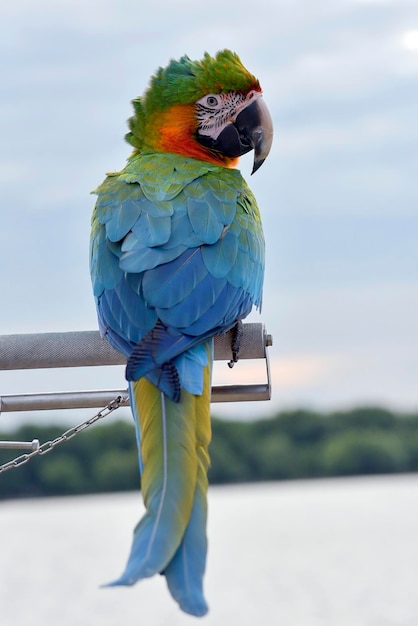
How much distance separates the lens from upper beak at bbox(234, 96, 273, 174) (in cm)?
272

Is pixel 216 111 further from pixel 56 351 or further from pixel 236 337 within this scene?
pixel 56 351

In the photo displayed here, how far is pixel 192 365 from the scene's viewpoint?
5.97ft

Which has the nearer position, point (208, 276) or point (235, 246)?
point (208, 276)

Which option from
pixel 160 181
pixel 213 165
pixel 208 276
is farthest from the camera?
pixel 213 165

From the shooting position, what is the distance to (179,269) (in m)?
1.95

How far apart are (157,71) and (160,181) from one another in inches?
25.2

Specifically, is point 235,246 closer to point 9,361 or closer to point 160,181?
point 160,181

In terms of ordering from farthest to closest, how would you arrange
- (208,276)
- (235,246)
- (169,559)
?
(235,246) → (208,276) → (169,559)

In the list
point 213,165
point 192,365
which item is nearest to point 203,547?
point 192,365

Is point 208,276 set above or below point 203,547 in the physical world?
above

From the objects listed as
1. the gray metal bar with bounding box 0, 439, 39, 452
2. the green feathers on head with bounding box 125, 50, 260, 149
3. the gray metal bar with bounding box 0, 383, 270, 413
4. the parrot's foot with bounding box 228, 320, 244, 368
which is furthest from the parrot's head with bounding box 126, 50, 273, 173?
the gray metal bar with bounding box 0, 439, 39, 452

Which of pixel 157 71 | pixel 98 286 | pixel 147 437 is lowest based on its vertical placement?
pixel 147 437

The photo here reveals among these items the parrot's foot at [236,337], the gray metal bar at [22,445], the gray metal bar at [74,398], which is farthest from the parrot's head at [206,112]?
the gray metal bar at [22,445]

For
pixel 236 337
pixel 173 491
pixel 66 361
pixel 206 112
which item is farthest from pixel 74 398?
pixel 206 112
